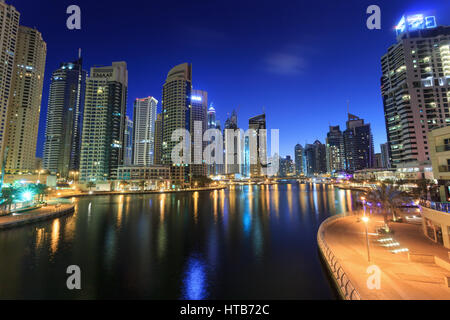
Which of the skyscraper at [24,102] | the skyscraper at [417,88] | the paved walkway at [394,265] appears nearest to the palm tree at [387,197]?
the paved walkway at [394,265]

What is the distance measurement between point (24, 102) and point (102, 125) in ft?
167

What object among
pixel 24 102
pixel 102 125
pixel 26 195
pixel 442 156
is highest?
pixel 24 102

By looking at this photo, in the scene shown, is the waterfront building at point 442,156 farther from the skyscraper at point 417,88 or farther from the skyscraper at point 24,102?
the skyscraper at point 24,102

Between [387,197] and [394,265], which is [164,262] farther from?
[387,197]

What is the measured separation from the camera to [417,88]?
371ft

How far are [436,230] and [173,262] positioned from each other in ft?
83.6

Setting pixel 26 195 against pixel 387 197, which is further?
pixel 26 195

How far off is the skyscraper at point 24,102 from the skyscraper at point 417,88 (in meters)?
233

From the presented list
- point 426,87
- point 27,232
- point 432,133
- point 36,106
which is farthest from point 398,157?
point 36,106

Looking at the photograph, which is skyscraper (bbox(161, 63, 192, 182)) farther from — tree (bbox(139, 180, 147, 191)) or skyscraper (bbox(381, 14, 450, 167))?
skyscraper (bbox(381, 14, 450, 167))

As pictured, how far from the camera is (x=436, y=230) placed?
1964cm

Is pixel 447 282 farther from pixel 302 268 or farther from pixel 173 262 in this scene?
pixel 173 262

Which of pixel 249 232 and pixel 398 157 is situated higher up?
pixel 398 157

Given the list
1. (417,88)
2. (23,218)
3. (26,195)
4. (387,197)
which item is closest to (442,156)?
(387,197)
